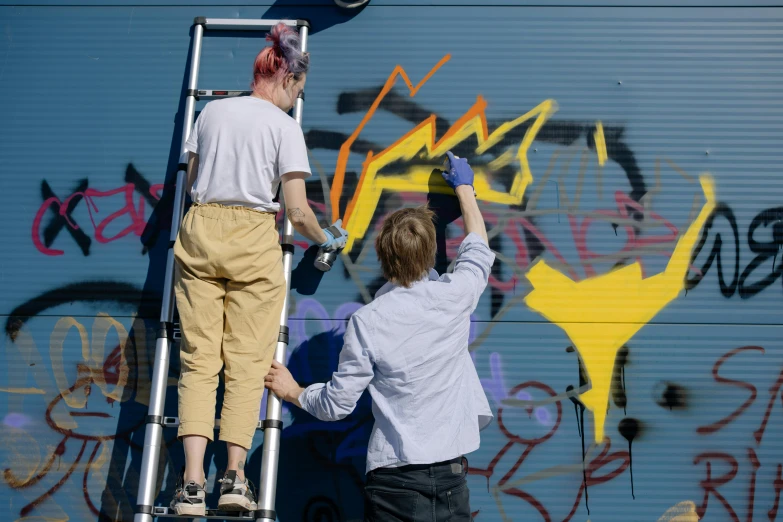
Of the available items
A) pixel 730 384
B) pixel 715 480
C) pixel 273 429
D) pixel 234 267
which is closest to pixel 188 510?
pixel 273 429

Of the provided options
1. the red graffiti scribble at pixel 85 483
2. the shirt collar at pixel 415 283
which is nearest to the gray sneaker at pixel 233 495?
the shirt collar at pixel 415 283

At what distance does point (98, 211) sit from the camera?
346 centimetres

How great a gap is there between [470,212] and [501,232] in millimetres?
260

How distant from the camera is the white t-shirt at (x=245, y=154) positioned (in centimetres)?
281

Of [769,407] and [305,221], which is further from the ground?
[305,221]

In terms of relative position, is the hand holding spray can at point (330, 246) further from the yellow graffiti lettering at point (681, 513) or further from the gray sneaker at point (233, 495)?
the yellow graffiti lettering at point (681, 513)

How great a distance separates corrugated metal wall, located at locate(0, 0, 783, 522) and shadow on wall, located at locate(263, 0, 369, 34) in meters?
0.01

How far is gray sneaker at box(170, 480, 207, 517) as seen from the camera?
2.54 metres

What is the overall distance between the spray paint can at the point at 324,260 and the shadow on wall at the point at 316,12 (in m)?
1.13

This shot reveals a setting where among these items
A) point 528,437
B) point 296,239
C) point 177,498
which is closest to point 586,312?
point 528,437

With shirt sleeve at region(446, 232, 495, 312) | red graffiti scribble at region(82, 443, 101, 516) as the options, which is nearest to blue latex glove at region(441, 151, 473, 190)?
shirt sleeve at region(446, 232, 495, 312)

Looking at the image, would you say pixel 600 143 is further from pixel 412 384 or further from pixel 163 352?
pixel 163 352

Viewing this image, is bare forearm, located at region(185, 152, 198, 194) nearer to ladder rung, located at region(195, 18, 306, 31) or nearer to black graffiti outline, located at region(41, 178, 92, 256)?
black graffiti outline, located at region(41, 178, 92, 256)

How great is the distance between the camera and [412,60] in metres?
3.51
